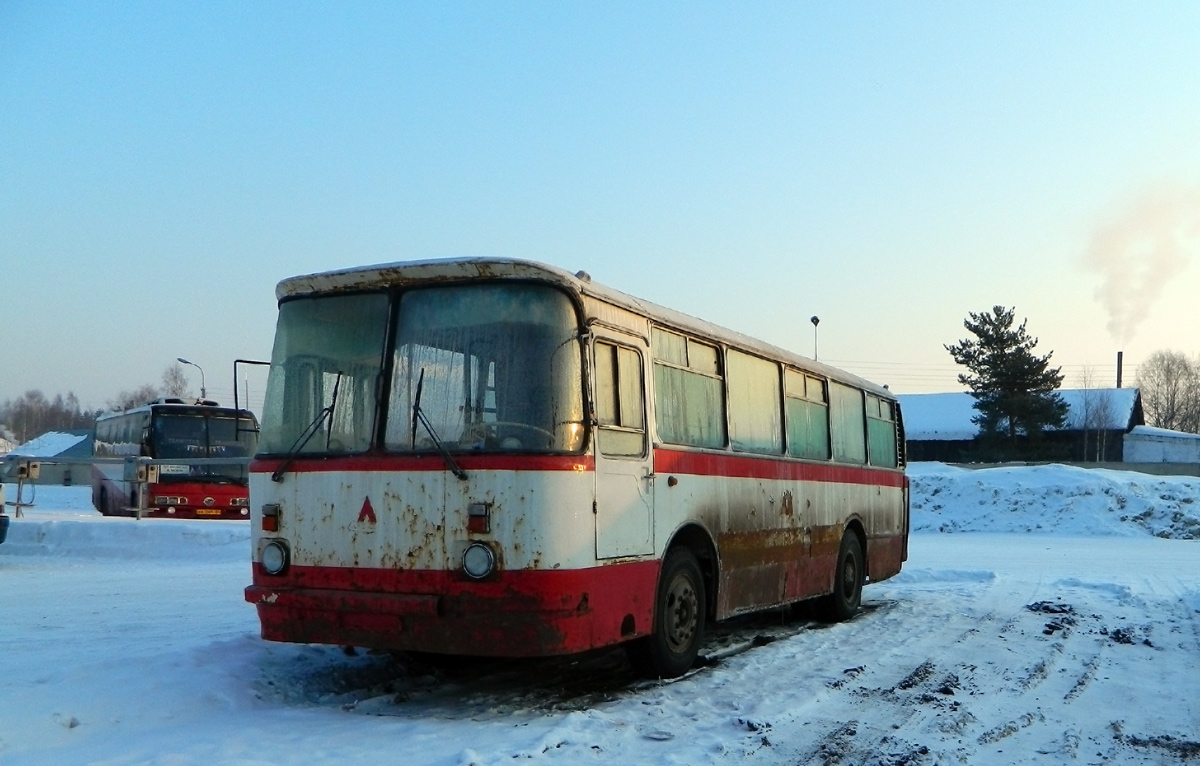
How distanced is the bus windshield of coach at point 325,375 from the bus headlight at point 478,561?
1.09 metres

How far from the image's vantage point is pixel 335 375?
26.2 ft

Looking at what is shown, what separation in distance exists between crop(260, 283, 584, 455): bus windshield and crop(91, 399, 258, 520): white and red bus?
1723cm

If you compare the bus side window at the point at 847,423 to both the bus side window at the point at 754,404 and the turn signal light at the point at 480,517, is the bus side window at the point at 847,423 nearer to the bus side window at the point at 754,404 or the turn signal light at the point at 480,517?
the bus side window at the point at 754,404

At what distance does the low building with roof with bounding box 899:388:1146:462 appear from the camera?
67.5 metres

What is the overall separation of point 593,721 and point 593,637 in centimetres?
65

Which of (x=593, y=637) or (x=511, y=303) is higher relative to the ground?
(x=511, y=303)

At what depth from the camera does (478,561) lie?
7.29 meters

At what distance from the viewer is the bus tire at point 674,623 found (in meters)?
8.57

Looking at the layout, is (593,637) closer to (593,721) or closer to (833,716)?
(593,721)

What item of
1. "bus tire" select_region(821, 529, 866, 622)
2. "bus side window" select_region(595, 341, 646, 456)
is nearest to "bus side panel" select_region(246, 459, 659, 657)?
"bus side window" select_region(595, 341, 646, 456)

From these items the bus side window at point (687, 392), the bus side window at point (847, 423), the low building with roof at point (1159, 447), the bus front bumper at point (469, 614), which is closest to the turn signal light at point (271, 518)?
the bus front bumper at point (469, 614)

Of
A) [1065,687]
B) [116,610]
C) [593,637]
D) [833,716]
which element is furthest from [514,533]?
[116,610]

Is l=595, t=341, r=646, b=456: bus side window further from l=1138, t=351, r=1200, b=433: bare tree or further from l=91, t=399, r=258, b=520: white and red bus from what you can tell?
l=1138, t=351, r=1200, b=433: bare tree

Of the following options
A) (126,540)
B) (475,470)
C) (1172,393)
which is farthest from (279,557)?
(1172,393)
